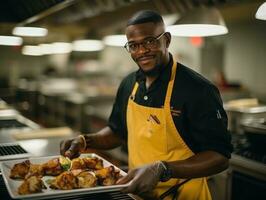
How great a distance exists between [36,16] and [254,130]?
2332 mm

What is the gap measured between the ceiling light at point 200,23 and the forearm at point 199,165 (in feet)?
4.55

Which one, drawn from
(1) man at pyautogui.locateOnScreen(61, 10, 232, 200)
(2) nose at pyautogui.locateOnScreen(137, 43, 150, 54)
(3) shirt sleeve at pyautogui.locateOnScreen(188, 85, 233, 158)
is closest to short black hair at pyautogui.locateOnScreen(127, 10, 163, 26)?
(1) man at pyautogui.locateOnScreen(61, 10, 232, 200)

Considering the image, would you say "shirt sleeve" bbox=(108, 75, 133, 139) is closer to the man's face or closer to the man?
the man

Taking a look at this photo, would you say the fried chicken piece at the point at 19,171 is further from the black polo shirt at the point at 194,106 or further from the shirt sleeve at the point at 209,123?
the shirt sleeve at the point at 209,123

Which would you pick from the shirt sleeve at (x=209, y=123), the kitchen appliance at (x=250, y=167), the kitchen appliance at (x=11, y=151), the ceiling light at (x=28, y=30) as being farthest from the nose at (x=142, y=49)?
the ceiling light at (x=28, y=30)

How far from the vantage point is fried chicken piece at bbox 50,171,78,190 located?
1.62 meters

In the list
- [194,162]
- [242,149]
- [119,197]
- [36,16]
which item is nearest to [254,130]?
[242,149]

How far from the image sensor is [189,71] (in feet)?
6.73

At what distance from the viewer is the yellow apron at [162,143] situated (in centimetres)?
196

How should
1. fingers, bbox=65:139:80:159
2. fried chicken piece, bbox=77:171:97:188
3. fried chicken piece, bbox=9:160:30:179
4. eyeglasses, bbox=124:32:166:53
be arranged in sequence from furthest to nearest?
fingers, bbox=65:139:80:159
eyeglasses, bbox=124:32:166:53
fried chicken piece, bbox=9:160:30:179
fried chicken piece, bbox=77:171:97:188

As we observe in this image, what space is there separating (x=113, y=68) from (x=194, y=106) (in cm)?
1158

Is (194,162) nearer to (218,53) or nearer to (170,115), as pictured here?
(170,115)

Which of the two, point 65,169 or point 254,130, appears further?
point 254,130

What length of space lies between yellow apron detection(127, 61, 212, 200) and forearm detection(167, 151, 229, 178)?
0.60 feet
